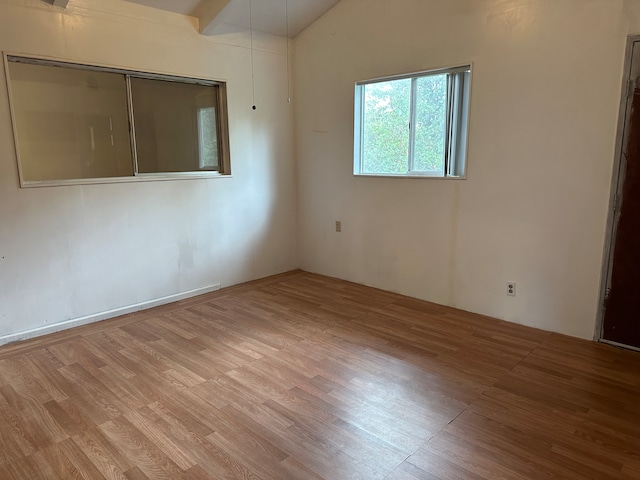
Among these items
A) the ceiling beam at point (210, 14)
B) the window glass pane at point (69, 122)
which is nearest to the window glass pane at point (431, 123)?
the ceiling beam at point (210, 14)

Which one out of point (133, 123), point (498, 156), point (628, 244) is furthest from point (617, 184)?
point (133, 123)

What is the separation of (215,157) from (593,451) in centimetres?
388

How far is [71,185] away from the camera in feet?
11.0

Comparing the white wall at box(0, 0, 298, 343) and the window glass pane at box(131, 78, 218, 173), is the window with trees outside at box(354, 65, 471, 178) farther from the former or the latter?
the window glass pane at box(131, 78, 218, 173)

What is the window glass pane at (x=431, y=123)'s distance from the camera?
3690 millimetres

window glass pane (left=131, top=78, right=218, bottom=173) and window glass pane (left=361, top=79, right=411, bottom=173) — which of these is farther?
window glass pane (left=361, top=79, right=411, bottom=173)

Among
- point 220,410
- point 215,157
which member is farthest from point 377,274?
point 220,410

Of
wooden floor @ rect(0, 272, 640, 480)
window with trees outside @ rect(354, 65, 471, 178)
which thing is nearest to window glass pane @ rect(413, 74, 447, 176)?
window with trees outside @ rect(354, 65, 471, 178)

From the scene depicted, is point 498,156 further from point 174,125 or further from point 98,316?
point 98,316

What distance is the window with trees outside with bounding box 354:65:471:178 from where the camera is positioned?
3609 millimetres

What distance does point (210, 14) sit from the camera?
373 cm

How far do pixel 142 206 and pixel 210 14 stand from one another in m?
1.83

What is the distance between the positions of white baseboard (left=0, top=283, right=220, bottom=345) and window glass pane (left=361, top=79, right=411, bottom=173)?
2134mm

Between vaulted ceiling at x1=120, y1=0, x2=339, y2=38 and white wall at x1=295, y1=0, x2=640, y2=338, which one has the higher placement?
vaulted ceiling at x1=120, y1=0, x2=339, y2=38
